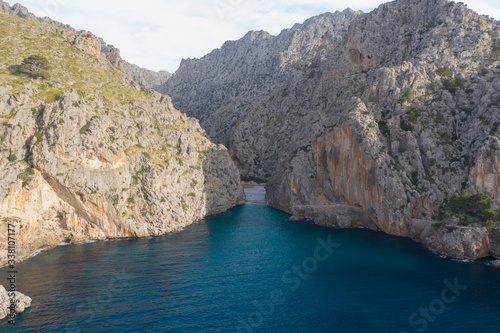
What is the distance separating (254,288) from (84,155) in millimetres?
53097

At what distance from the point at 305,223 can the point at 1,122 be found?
8505 centimetres

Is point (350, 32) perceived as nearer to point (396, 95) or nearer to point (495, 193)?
point (396, 95)

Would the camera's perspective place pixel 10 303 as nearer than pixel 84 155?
Yes

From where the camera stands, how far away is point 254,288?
5212 centimetres

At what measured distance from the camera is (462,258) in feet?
215

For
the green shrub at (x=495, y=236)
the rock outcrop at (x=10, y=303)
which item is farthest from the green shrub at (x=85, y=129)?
the green shrub at (x=495, y=236)

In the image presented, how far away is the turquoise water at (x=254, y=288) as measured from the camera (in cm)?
4159

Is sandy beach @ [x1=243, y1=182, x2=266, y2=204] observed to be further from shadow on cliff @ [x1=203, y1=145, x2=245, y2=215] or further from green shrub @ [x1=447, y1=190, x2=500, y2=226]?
green shrub @ [x1=447, y1=190, x2=500, y2=226]

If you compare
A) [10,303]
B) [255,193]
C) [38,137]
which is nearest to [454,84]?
[255,193]

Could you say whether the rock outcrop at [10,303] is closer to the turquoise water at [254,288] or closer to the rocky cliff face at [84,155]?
the turquoise water at [254,288]

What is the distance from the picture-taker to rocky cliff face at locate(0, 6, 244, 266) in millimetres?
67500

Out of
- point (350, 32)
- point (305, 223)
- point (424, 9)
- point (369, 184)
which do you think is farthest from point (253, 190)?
point (424, 9)

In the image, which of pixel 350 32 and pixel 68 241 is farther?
pixel 350 32

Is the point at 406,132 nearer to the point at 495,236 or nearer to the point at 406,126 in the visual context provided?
the point at 406,126
